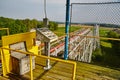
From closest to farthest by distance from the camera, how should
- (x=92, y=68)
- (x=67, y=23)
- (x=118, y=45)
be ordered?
(x=92, y=68) → (x=67, y=23) → (x=118, y=45)

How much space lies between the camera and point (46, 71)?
5.09 m

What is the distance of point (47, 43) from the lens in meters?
4.97

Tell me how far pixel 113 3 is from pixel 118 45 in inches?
937

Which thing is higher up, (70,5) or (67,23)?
(70,5)

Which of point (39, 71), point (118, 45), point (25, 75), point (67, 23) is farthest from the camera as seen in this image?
point (118, 45)

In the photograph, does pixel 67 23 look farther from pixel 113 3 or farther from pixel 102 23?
pixel 113 3

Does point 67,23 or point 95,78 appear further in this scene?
point 67,23

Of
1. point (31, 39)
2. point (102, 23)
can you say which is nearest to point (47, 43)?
point (31, 39)

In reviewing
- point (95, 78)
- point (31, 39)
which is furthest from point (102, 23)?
point (31, 39)

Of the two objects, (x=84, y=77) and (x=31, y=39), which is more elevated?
(x=31, y=39)

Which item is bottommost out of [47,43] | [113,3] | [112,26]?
[47,43]

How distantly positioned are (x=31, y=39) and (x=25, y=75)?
1372mm

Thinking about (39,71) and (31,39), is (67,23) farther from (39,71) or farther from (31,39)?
(39,71)

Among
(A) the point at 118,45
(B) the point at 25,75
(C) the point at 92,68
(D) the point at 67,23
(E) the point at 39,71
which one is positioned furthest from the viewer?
(A) the point at 118,45
